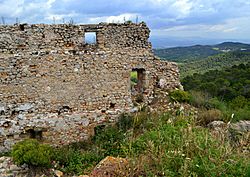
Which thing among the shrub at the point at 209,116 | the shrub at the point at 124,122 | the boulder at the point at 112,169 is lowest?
the shrub at the point at 124,122

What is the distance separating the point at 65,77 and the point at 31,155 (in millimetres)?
3015

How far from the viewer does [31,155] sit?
7738mm

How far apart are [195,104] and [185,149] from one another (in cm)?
671

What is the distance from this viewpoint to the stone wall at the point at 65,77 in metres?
9.44

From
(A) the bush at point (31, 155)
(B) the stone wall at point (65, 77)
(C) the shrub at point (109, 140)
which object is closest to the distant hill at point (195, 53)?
(B) the stone wall at point (65, 77)

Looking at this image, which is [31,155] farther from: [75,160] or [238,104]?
[238,104]

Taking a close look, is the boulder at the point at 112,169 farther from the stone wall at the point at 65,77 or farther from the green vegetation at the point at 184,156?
the stone wall at the point at 65,77

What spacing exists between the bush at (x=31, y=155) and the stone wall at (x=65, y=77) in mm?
1685

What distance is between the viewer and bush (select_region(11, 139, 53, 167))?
774 centimetres

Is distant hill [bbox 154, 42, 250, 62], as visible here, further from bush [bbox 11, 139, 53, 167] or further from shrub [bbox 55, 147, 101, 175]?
bush [bbox 11, 139, 53, 167]

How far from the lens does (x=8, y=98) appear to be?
9367 millimetres

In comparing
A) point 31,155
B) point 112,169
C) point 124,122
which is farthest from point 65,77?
point 112,169

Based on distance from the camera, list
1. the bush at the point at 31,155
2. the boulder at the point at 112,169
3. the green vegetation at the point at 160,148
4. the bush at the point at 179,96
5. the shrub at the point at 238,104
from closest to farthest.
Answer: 1. the green vegetation at the point at 160,148
2. the boulder at the point at 112,169
3. the bush at the point at 31,155
4. the bush at the point at 179,96
5. the shrub at the point at 238,104

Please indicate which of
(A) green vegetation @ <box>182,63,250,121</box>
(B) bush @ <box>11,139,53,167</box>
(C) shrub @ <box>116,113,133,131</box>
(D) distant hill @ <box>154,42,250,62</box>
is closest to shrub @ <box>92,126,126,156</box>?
(C) shrub @ <box>116,113,133,131</box>
